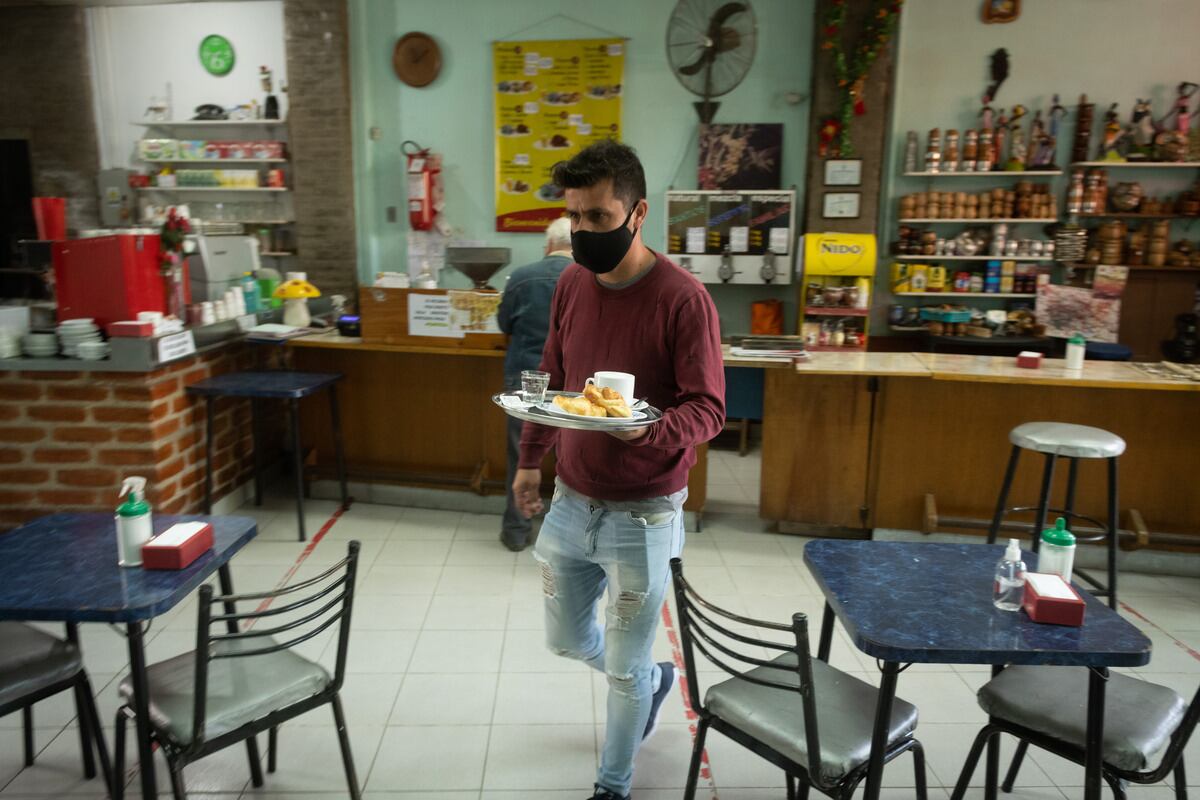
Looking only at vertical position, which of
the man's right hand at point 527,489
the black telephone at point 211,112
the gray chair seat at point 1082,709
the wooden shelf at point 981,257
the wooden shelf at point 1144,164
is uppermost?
the black telephone at point 211,112

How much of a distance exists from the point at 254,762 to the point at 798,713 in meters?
1.67

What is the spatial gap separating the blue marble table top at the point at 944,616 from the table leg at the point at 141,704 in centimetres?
163

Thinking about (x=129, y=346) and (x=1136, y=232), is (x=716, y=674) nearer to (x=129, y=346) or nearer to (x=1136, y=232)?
(x=129, y=346)

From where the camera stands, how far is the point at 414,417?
499 centimetres

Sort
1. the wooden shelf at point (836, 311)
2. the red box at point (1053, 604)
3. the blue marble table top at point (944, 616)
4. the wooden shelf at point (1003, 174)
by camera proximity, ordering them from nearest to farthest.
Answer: the blue marble table top at point (944, 616), the red box at point (1053, 604), the wooden shelf at point (836, 311), the wooden shelf at point (1003, 174)

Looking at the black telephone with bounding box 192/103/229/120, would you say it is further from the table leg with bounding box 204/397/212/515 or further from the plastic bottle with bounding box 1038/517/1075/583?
the plastic bottle with bounding box 1038/517/1075/583

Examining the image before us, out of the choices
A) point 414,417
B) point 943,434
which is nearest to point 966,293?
point 943,434

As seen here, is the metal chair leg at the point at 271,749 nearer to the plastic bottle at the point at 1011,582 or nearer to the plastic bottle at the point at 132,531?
the plastic bottle at the point at 132,531

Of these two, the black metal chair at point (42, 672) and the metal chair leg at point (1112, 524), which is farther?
the metal chair leg at point (1112, 524)

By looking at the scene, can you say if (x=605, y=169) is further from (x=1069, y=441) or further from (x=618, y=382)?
(x=1069, y=441)

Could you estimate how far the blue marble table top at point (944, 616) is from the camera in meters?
1.67

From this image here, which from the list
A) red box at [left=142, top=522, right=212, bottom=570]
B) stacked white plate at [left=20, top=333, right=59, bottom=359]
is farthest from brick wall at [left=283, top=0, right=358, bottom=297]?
red box at [left=142, top=522, right=212, bottom=570]

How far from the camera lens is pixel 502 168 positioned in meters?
6.94

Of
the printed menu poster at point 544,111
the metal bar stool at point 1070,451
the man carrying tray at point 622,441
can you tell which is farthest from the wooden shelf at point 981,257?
the man carrying tray at point 622,441
